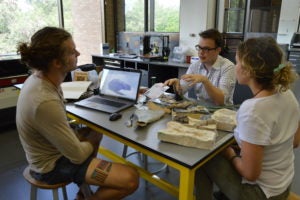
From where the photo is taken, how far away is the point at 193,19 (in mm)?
3918

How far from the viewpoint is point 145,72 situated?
4137 mm

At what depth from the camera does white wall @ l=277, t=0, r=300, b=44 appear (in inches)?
129

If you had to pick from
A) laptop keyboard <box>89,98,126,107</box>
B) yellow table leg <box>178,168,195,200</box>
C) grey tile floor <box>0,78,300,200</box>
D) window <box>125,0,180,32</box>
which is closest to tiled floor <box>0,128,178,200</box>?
grey tile floor <box>0,78,300,200</box>

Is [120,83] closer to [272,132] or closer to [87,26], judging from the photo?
[272,132]

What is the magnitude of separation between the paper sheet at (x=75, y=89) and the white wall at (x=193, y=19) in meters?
2.24

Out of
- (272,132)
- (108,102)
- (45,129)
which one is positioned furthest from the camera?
(108,102)

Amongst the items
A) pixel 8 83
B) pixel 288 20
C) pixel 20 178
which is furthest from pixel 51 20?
pixel 288 20

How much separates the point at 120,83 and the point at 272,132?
1.14 meters

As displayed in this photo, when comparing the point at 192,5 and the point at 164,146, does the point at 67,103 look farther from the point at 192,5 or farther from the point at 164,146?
the point at 192,5

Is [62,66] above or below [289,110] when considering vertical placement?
above

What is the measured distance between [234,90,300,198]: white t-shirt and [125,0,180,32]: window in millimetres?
3496

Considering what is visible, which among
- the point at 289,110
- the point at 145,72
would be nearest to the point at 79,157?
the point at 289,110

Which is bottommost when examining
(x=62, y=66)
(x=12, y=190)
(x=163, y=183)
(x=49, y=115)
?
(x=12, y=190)

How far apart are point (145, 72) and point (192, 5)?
1271 millimetres
